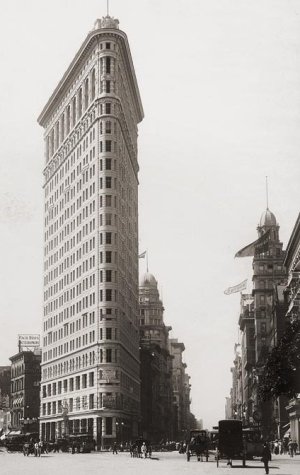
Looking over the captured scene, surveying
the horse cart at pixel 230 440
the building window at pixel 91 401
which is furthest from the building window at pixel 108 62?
the horse cart at pixel 230 440

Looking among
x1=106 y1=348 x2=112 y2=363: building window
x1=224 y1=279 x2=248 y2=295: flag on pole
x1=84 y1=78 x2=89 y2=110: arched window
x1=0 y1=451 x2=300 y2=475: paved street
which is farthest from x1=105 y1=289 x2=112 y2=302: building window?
x1=0 y1=451 x2=300 y2=475: paved street

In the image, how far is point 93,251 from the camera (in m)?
139

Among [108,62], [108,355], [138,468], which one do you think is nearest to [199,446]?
[138,468]

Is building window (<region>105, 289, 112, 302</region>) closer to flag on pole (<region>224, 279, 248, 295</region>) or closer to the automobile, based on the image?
flag on pole (<region>224, 279, 248, 295</region>)

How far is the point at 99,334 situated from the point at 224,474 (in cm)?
8604

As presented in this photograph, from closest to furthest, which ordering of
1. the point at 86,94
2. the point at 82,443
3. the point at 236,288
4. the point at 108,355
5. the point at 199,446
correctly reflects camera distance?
the point at 199,446, the point at 82,443, the point at 236,288, the point at 108,355, the point at 86,94

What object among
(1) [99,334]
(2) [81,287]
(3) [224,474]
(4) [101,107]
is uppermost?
(4) [101,107]

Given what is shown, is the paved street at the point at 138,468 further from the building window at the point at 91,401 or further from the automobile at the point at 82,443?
the building window at the point at 91,401

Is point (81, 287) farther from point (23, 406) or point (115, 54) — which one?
point (23, 406)

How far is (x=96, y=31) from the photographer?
142 metres

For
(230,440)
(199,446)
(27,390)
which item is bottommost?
(199,446)

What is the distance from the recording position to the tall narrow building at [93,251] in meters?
135

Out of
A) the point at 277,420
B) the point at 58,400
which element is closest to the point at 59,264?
the point at 58,400

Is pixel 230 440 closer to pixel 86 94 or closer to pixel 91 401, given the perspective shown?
pixel 91 401
